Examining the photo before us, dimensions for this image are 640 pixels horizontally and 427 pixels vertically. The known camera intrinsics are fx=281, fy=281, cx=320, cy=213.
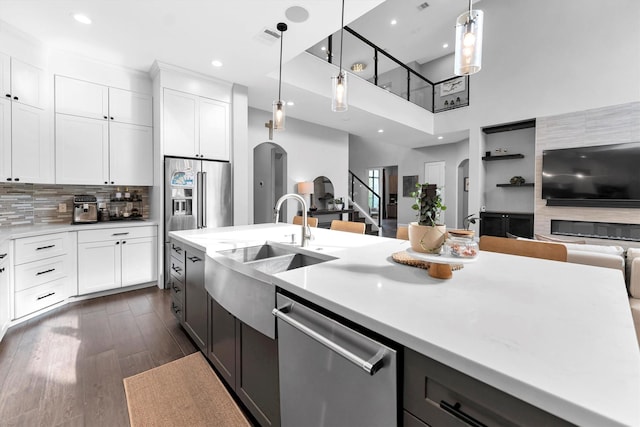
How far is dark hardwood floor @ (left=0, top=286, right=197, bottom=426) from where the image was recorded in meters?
1.63

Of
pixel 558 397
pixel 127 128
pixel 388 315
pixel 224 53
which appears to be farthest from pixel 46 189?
pixel 558 397

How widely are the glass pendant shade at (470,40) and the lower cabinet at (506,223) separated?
213 inches

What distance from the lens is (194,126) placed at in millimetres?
3875

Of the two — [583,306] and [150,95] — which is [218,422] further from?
[150,95]

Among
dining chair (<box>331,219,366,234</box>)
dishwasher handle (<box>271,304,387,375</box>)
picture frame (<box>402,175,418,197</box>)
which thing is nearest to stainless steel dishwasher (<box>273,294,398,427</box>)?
dishwasher handle (<box>271,304,387,375</box>)

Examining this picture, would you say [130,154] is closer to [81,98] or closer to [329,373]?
[81,98]

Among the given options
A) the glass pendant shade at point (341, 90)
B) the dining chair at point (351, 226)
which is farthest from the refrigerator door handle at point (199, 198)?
Result: the glass pendant shade at point (341, 90)

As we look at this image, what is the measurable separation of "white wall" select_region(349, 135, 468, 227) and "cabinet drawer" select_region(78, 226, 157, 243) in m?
7.08

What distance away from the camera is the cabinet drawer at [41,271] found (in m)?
2.70

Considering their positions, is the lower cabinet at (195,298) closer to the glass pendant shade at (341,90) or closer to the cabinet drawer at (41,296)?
the glass pendant shade at (341,90)

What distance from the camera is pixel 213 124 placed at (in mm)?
4039

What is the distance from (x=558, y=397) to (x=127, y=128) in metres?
4.59

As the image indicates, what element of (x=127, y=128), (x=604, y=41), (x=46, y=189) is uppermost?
(x=604, y=41)

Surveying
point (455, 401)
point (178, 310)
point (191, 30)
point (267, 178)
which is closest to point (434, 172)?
point (267, 178)
